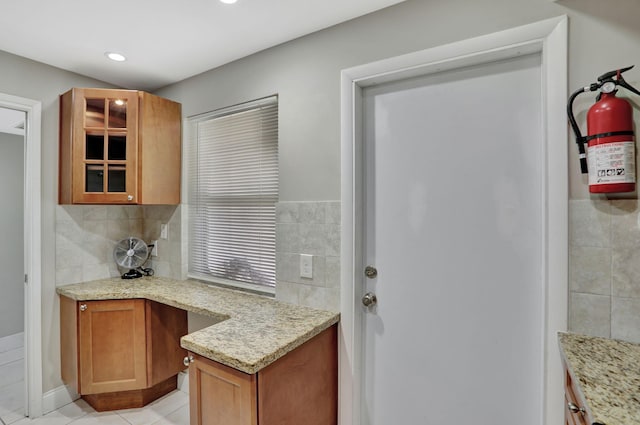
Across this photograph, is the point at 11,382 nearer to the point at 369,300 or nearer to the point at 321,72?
the point at 369,300

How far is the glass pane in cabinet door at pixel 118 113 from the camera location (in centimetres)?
228

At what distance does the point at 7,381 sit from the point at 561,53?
168 inches

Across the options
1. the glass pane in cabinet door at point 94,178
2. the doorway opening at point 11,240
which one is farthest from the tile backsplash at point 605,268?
the doorway opening at point 11,240

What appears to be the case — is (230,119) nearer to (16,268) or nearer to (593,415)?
(593,415)

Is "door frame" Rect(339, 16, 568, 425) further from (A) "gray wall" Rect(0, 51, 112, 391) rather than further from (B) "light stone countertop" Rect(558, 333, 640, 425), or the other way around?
(A) "gray wall" Rect(0, 51, 112, 391)

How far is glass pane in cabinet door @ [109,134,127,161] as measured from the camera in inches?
89.7

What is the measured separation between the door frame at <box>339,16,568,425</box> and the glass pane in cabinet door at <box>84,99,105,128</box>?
176cm

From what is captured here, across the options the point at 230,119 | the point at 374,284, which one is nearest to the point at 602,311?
the point at 374,284

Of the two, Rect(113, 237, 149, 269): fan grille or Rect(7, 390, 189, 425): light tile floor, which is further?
Rect(113, 237, 149, 269): fan grille

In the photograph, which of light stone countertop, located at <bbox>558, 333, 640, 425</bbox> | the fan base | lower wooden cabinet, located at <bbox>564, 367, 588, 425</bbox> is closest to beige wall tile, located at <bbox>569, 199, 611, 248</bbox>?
light stone countertop, located at <bbox>558, 333, 640, 425</bbox>

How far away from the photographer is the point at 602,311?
118cm

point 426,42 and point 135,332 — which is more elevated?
point 426,42

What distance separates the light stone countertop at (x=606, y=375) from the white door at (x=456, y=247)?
191 millimetres

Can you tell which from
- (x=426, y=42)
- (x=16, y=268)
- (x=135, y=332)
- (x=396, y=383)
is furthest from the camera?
(x=16, y=268)
